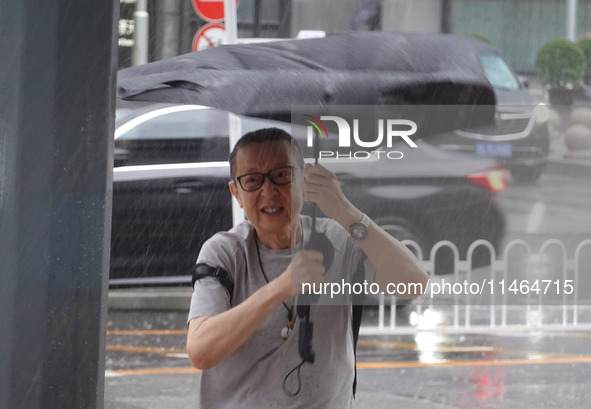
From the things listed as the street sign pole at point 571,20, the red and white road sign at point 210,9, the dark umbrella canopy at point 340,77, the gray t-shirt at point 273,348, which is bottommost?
the gray t-shirt at point 273,348

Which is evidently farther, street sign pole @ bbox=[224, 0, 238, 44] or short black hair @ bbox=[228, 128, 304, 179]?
street sign pole @ bbox=[224, 0, 238, 44]

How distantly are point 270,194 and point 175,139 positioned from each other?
19.6ft

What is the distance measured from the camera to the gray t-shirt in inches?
111

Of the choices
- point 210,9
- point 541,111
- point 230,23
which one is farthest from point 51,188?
point 210,9

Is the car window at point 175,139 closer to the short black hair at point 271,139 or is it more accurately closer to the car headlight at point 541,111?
the car headlight at point 541,111

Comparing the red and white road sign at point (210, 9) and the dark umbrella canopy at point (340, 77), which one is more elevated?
the red and white road sign at point (210, 9)

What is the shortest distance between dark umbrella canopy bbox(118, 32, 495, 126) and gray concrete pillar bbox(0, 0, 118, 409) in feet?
1.23

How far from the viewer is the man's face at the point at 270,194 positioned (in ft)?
9.48

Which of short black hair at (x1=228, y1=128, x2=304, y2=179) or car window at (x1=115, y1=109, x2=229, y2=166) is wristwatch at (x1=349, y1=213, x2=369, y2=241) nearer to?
short black hair at (x1=228, y1=128, x2=304, y2=179)

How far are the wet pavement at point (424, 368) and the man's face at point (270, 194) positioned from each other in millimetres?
3555

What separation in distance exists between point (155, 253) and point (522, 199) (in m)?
3.33

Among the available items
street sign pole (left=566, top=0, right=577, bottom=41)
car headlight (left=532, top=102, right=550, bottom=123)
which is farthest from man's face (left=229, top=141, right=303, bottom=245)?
street sign pole (left=566, top=0, right=577, bottom=41)

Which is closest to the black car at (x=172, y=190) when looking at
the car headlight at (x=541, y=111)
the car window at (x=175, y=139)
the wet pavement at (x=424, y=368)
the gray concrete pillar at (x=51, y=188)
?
the car window at (x=175, y=139)

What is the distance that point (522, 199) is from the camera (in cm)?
677
